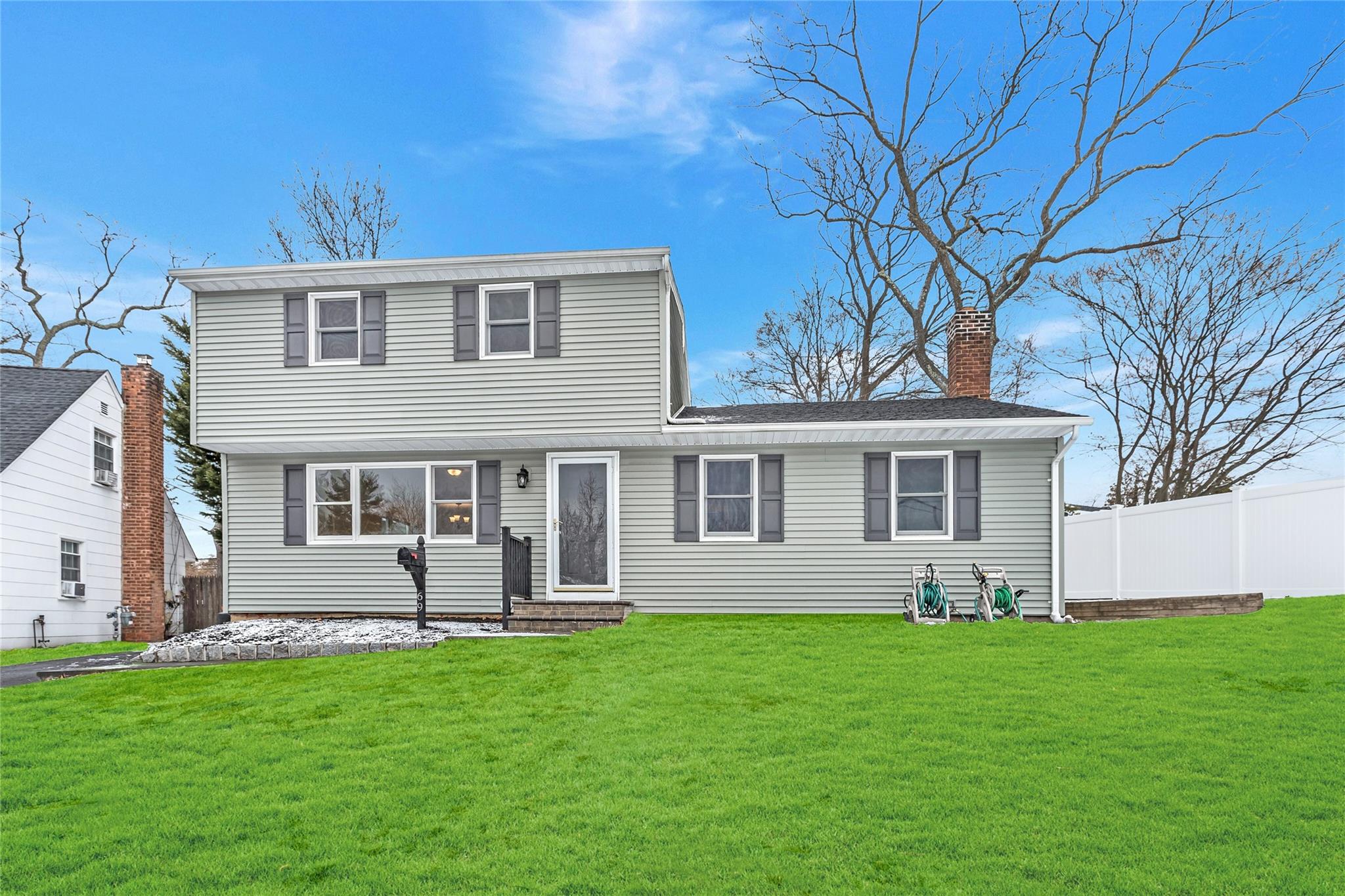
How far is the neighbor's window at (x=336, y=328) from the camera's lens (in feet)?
41.8

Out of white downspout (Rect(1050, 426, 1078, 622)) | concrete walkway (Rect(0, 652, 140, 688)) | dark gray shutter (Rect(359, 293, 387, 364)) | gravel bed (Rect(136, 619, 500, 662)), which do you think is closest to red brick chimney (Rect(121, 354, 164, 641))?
concrete walkway (Rect(0, 652, 140, 688))

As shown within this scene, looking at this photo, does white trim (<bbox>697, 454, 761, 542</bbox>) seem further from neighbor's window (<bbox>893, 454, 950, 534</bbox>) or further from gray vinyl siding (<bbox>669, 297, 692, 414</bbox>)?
neighbor's window (<bbox>893, 454, 950, 534</bbox>)

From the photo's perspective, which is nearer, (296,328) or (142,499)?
(296,328)

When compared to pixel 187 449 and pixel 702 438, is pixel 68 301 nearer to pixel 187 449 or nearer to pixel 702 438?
pixel 187 449

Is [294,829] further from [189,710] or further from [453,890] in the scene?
[189,710]

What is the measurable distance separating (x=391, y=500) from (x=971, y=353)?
1101 cm

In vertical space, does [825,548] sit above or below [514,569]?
above

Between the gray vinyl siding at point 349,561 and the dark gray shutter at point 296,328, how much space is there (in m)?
1.74

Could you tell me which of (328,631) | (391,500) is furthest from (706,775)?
(391,500)

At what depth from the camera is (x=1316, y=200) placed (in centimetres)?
1797

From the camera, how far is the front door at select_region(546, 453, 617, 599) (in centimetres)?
1254

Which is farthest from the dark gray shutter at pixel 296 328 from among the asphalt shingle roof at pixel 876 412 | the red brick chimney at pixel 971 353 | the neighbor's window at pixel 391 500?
the red brick chimney at pixel 971 353

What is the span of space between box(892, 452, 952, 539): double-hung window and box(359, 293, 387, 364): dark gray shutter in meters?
8.69

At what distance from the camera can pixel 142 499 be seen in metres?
17.7
